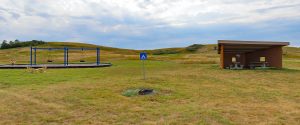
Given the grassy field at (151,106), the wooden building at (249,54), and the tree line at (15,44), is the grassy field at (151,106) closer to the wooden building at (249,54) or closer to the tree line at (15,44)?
the wooden building at (249,54)

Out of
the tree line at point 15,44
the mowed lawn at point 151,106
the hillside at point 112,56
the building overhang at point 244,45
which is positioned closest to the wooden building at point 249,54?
the building overhang at point 244,45

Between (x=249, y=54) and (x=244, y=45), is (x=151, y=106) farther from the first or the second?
(x=249, y=54)

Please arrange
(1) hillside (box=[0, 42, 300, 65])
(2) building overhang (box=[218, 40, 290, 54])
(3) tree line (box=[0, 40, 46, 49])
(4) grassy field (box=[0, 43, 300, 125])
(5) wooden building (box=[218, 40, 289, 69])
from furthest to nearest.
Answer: (3) tree line (box=[0, 40, 46, 49]) → (1) hillside (box=[0, 42, 300, 65]) → (5) wooden building (box=[218, 40, 289, 69]) → (2) building overhang (box=[218, 40, 290, 54]) → (4) grassy field (box=[0, 43, 300, 125])

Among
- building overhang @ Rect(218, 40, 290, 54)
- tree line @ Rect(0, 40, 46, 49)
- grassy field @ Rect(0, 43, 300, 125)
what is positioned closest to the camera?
grassy field @ Rect(0, 43, 300, 125)

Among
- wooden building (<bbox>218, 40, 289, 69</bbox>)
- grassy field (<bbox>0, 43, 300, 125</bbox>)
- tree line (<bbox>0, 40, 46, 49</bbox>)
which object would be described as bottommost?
grassy field (<bbox>0, 43, 300, 125</bbox>)

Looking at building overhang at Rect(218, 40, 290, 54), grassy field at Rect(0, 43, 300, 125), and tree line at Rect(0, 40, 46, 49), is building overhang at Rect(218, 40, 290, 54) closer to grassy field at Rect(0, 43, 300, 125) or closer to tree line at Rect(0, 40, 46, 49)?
grassy field at Rect(0, 43, 300, 125)

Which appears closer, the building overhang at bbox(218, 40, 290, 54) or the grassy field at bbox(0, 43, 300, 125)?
the grassy field at bbox(0, 43, 300, 125)

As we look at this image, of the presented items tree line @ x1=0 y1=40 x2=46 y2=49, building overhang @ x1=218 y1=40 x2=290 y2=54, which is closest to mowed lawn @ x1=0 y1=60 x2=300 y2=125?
building overhang @ x1=218 y1=40 x2=290 y2=54

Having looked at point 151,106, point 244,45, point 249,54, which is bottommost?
point 151,106

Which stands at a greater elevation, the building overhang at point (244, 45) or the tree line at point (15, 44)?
the tree line at point (15, 44)

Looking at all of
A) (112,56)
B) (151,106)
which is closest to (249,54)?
(151,106)

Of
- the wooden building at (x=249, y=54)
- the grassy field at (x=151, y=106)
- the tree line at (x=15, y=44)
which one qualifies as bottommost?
the grassy field at (x=151, y=106)

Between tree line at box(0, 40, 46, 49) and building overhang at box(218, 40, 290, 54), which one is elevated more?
tree line at box(0, 40, 46, 49)

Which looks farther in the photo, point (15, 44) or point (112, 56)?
point (15, 44)
